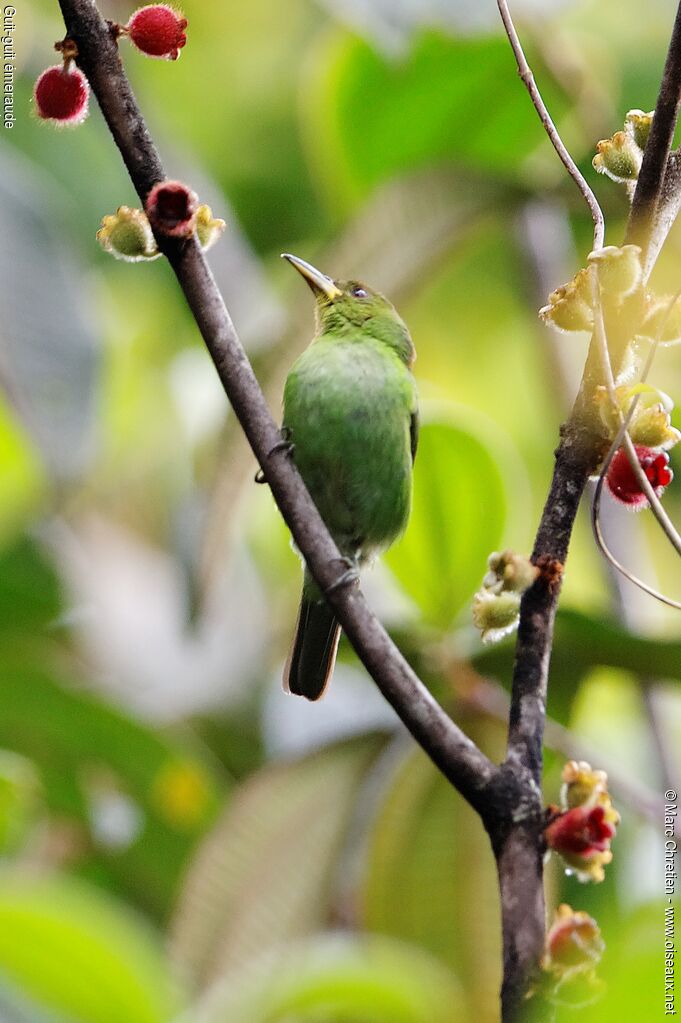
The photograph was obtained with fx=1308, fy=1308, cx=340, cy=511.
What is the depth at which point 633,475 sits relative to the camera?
1.44m

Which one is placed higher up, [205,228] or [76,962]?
[205,228]

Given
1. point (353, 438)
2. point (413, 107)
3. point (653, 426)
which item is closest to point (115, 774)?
point (353, 438)

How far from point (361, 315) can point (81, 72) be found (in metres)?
1.89

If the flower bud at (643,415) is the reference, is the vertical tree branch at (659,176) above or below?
above

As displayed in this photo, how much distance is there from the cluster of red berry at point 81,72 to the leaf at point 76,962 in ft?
3.93

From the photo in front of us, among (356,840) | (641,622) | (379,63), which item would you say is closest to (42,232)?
(379,63)

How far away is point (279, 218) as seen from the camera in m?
4.39

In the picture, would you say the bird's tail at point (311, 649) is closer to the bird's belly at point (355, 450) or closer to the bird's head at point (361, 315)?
the bird's belly at point (355, 450)

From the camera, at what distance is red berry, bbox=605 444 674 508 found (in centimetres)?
144

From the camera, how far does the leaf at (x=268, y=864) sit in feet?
8.45

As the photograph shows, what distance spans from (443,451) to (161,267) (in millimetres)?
1600

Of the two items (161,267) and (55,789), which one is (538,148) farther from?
(55,789)

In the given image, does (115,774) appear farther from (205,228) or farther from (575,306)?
(575,306)

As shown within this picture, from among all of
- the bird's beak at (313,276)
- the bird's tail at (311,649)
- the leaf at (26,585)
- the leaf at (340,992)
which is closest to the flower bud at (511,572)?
the leaf at (340,992)
